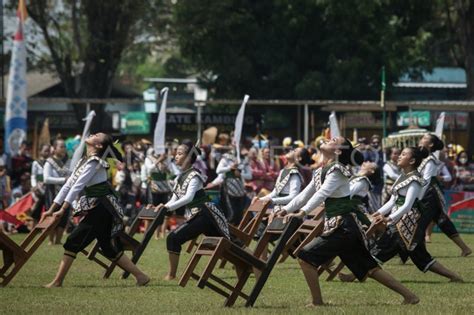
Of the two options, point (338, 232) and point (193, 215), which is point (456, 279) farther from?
point (193, 215)

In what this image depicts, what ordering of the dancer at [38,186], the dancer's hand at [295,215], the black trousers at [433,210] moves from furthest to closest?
the dancer at [38,186] < the black trousers at [433,210] < the dancer's hand at [295,215]

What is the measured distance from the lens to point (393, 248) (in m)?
14.4

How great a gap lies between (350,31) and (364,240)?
27928 mm

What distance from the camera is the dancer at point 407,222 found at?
1315 cm

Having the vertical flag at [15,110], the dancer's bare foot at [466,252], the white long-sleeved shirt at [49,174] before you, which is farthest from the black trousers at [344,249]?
the vertical flag at [15,110]

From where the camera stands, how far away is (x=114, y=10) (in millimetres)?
37219

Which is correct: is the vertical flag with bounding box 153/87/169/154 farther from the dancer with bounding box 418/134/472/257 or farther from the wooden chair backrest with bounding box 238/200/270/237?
the wooden chair backrest with bounding box 238/200/270/237

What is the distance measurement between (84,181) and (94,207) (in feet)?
1.25

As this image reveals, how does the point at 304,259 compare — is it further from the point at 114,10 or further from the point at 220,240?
the point at 114,10

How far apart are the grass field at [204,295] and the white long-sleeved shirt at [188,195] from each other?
91 centimetres

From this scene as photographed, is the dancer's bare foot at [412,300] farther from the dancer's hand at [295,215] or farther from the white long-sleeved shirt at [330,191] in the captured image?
the dancer's hand at [295,215]

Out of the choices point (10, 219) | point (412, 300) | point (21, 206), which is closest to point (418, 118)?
point (21, 206)

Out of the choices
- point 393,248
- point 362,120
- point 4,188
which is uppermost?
point 362,120

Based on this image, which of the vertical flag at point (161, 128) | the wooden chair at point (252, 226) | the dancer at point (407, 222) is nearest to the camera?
the dancer at point (407, 222)
